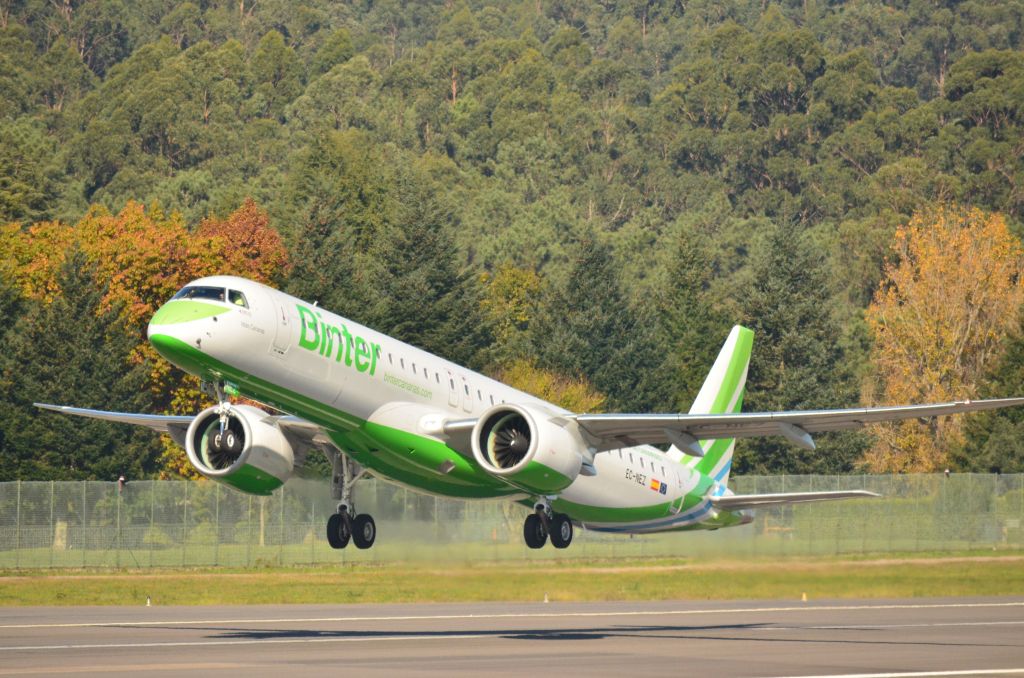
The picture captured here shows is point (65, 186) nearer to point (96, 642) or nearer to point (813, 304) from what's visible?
point (813, 304)

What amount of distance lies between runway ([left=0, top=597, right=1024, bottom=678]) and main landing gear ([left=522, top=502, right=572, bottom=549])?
255 centimetres

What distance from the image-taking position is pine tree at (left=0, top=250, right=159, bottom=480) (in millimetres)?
89938

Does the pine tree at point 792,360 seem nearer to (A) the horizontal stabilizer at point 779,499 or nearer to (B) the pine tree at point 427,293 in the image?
(B) the pine tree at point 427,293

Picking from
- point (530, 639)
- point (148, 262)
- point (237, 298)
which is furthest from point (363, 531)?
point (148, 262)

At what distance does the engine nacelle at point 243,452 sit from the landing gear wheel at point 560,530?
7.37m

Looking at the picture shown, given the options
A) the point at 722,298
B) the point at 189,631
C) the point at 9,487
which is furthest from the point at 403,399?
the point at 722,298

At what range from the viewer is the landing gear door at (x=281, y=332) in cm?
4203

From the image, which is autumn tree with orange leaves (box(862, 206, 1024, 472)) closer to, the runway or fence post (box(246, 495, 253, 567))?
fence post (box(246, 495, 253, 567))

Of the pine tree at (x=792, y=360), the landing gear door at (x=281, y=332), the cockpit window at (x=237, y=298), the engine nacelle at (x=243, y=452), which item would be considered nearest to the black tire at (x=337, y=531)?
the engine nacelle at (x=243, y=452)

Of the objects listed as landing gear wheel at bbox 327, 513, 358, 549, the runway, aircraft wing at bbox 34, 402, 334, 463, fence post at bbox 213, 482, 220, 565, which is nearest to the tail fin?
the runway

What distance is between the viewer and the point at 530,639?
4725 cm

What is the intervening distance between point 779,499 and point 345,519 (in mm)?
12911

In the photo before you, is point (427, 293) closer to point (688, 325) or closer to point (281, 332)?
point (688, 325)

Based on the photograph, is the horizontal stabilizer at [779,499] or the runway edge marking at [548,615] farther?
the runway edge marking at [548,615]
